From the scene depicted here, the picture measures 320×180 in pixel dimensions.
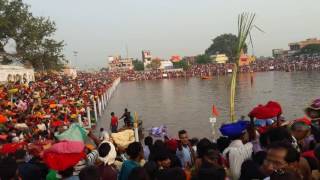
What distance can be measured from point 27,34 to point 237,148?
3587 cm

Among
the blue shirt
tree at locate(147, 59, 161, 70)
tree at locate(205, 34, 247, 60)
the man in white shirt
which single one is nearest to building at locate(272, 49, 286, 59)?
tree at locate(205, 34, 247, 60)

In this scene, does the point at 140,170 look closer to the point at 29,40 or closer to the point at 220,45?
the point at 29,40

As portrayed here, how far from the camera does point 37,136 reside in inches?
476

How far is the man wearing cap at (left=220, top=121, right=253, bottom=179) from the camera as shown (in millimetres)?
5113

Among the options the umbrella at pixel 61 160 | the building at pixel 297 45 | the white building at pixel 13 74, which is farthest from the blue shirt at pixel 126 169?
the building at pixel 297 45

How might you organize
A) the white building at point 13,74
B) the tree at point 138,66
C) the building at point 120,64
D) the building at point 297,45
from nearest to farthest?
the white building at point 13,74 → the building at point 297,45 → the tree at point 138,66 → the building at point 120,64

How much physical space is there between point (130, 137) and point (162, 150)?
2.49m

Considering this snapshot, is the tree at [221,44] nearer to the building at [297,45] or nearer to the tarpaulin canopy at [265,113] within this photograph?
the building at [297,45]

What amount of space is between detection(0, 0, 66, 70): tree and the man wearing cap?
34.0 m

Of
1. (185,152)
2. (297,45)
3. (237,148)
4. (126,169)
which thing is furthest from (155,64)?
(126,169)

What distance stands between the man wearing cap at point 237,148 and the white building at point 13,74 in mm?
26327

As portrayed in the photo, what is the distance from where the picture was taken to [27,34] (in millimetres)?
37969

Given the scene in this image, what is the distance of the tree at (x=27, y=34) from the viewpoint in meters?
37.7

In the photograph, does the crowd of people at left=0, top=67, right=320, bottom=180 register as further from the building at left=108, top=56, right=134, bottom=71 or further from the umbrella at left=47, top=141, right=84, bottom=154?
the building at left=108, top=56, right=134, bottom=71
